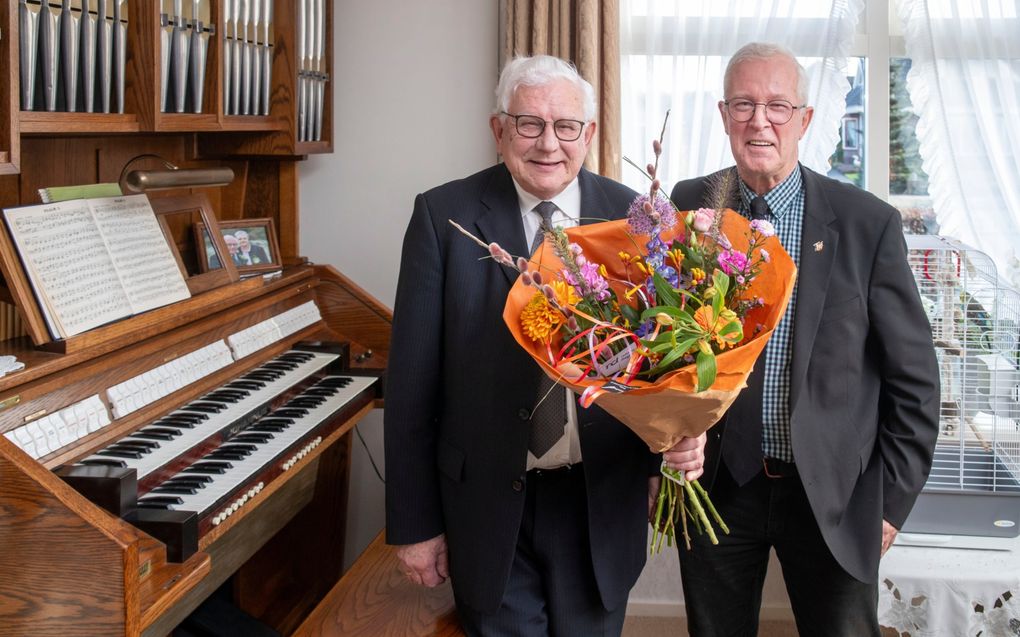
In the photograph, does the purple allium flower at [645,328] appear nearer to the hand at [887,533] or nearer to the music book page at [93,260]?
the hand at [887,533]

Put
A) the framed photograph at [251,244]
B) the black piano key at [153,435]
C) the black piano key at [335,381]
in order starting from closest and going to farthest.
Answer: the black piano key at [153,435] → the black piano key at [335,381] → the framed photograph at [251,244]

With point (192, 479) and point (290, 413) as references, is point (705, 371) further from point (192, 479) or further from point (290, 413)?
point (290, 413)

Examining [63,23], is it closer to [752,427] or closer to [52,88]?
[52,88]

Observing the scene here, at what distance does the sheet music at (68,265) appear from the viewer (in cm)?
221

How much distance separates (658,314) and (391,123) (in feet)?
7.62

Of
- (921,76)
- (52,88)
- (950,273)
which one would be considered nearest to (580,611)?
(52,88)

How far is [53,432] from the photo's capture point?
7.03 feet

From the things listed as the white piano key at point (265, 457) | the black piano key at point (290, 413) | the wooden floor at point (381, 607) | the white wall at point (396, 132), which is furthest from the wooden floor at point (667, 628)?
the black piano key at point (290, 413)

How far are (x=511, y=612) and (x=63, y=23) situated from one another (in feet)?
4.84

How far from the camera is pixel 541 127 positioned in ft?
6.53

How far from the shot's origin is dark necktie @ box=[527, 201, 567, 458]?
6.56 ft

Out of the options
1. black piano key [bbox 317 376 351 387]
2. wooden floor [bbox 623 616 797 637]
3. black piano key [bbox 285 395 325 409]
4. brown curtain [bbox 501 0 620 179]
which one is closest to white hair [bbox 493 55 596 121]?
black piano key [bbox 285 395 325 409]

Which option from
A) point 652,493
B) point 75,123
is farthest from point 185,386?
point 652,493

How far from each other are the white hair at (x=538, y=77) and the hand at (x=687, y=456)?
62 cm
